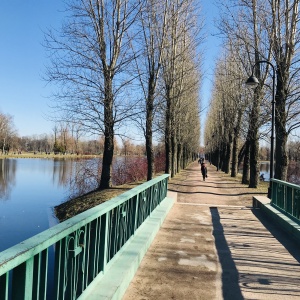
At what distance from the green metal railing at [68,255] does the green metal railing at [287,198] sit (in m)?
4.11

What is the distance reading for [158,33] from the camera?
1945 centimetres

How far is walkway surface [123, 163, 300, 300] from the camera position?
14.3 ft

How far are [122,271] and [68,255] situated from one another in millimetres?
1353

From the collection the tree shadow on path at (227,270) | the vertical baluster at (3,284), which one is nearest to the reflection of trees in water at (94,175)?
the tree shadow on path at (227,270)

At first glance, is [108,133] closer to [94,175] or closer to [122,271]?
[94,175]

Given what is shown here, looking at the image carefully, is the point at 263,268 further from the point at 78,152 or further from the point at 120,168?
the point at 78,152

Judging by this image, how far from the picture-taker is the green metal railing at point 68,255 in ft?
7.47

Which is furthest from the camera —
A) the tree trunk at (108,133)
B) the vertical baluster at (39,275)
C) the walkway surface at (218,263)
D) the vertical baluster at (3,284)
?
the tree trunk at (108,133)

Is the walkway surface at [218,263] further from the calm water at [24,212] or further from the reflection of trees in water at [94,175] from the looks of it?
the reflection of trees in water at [94,175]

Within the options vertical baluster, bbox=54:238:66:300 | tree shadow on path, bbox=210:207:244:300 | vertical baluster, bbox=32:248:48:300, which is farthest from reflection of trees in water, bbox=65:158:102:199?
vertical baluster, bbox=32:248:48:300

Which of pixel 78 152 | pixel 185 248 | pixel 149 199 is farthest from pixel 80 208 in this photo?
pixel 78 152

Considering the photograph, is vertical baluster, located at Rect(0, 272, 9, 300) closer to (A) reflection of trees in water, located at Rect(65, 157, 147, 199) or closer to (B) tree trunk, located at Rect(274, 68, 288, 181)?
(B) tree trunk, located at Rect(274, 68, 288, 181)

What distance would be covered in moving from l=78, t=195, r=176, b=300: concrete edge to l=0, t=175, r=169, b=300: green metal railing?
8 cm

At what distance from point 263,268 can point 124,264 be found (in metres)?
2.12
